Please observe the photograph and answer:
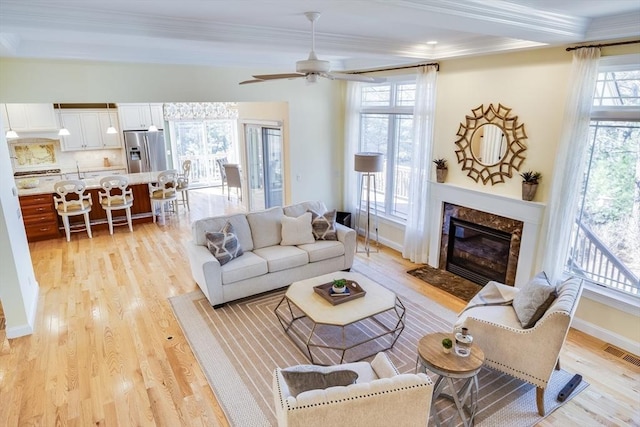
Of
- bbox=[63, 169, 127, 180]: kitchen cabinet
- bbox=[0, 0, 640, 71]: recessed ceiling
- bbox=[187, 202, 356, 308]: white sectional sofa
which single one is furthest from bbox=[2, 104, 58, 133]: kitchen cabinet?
bbox=[187, 202, 356, 308]: white sectional sofa

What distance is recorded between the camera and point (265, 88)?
20.9 ft

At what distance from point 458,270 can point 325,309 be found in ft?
8.97

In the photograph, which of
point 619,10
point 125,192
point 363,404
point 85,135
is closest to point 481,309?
point 363,404

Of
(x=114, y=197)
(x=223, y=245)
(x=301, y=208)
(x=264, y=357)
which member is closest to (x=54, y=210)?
(x=114, y=197)

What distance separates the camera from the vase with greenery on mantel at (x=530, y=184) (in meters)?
4.30

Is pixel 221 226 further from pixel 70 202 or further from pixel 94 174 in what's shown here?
pixel 94 174

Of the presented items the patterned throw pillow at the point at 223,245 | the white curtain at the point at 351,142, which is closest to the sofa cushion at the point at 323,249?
the patterned throw pillow at the point at 223,245

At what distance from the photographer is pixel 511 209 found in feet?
15.1

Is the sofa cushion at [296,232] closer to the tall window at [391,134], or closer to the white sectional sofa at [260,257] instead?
the white sectional sofa at [260,257]

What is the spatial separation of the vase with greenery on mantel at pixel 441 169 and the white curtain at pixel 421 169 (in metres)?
0.18

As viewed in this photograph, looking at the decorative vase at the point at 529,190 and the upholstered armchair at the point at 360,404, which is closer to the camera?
the upholstered armchair at the point at 360,404

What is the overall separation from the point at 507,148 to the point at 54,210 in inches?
305

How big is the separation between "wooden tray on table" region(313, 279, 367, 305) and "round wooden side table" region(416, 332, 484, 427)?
0.96 metres

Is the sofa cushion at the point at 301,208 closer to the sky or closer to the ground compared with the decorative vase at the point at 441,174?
closer to the ground
